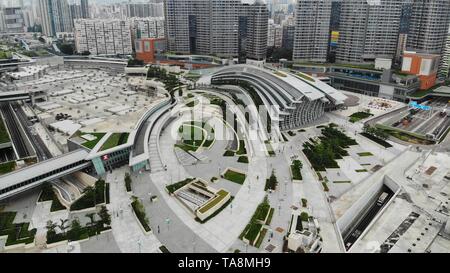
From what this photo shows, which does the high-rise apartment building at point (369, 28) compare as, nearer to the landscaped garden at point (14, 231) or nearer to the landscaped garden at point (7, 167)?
the landscaped garden at point (7, 167)

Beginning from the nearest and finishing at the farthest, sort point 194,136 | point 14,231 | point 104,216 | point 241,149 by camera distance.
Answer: point 14,231, point 104,216, point 241,149, point 194,136

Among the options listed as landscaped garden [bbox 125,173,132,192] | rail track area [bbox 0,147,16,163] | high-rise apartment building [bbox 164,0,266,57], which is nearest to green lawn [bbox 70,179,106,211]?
landscaped garden [bbox 125,173,132,192]

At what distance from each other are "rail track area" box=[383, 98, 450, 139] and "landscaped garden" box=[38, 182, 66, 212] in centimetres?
6658

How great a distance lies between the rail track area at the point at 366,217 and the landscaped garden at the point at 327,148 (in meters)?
7.86

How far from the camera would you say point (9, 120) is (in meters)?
72.4

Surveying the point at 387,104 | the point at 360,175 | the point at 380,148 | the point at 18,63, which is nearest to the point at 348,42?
the point at 387,104

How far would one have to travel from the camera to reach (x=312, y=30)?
119688mm

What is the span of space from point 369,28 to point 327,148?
76.1 meters

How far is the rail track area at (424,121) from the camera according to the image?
231 feet

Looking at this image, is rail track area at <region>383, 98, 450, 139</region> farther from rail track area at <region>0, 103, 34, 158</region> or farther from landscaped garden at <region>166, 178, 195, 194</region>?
rail track area at <region>0, 103, 34, 158</region>

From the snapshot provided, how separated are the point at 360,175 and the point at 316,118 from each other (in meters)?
27.9

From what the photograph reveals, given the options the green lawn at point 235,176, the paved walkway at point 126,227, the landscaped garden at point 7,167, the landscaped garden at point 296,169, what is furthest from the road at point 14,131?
the landscaped garden at point 296,169

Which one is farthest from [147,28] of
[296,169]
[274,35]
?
[296,169]

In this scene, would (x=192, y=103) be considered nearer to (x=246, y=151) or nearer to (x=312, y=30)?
(x=246, y=151)
